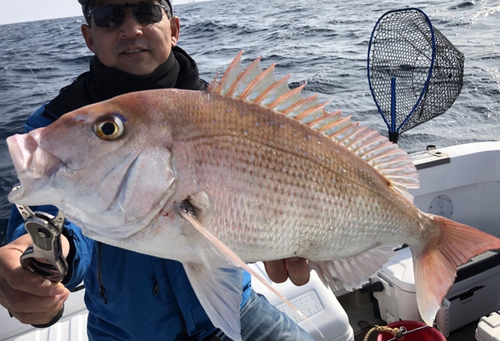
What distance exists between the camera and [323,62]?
998 cm

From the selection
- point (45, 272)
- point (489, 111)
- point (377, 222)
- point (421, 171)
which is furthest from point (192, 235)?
point (489, 111)

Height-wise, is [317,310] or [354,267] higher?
[354,267]

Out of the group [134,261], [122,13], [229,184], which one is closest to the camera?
[229,184]

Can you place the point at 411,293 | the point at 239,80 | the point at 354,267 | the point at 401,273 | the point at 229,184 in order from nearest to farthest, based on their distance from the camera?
the point at 229,184
the point at 239,80
the point at 354,267
the point at 411,293
the point at 401,273

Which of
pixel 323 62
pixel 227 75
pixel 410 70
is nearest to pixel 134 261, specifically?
pixel 227 75

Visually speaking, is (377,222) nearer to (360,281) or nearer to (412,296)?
(360,281)

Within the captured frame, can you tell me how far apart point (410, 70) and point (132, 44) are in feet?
8.79

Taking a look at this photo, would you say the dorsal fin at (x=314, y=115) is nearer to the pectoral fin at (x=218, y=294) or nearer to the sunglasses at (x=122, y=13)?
the pectoral fin at (x=218, y=294)

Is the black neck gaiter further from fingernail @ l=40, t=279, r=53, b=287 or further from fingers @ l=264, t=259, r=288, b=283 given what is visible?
fingers @ l=264, t=259, r=288, b=283

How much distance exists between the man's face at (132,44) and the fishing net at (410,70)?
6.35 feet

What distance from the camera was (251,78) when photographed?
1246 mm

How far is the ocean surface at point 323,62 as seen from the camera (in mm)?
6457

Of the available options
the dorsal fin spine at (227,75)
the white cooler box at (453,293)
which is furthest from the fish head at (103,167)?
the white cooler box at (453,293)

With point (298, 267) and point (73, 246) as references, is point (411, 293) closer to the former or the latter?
point (298, 267)
